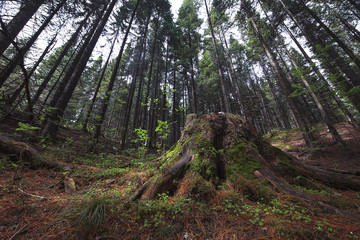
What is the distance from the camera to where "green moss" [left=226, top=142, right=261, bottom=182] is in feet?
9.61

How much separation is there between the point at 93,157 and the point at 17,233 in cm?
564

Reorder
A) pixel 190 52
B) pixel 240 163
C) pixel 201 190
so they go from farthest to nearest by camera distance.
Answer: pixel 190 52
pixel 240 163
pixel 201 190

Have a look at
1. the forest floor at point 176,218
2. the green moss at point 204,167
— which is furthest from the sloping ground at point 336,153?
the green moss at point 204,167

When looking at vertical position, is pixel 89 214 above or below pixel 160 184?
below

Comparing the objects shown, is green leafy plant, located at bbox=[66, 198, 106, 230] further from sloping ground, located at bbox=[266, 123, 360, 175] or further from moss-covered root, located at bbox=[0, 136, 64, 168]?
sloping ground, located at bbox=[266, 123, 360, 175]

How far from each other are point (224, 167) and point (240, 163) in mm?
389

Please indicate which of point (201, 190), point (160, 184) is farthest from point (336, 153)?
point (160, 184)

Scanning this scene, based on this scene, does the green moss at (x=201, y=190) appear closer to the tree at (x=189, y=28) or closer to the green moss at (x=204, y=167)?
the green moss at (x=204, y=167)

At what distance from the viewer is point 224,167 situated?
3.21 metres

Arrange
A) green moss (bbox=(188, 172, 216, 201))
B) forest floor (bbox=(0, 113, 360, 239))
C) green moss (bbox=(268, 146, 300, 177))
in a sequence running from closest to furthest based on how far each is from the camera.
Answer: forest floor (bbox=(0, 113, 360, 239)) < green moss (bbox=(188, 172, 216, 201)) < green moss (bbox=(268, 146, 300, 177))

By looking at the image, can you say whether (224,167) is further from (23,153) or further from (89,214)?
(23,153)

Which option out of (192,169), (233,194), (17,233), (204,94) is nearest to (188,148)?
(192,169)

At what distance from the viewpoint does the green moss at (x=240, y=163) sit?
9.61 ft

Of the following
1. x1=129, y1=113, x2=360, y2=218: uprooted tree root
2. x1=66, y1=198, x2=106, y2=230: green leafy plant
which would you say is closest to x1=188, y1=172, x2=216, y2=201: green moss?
x1=129, y1=113, x2=360, y2=218: uprooted tree root
